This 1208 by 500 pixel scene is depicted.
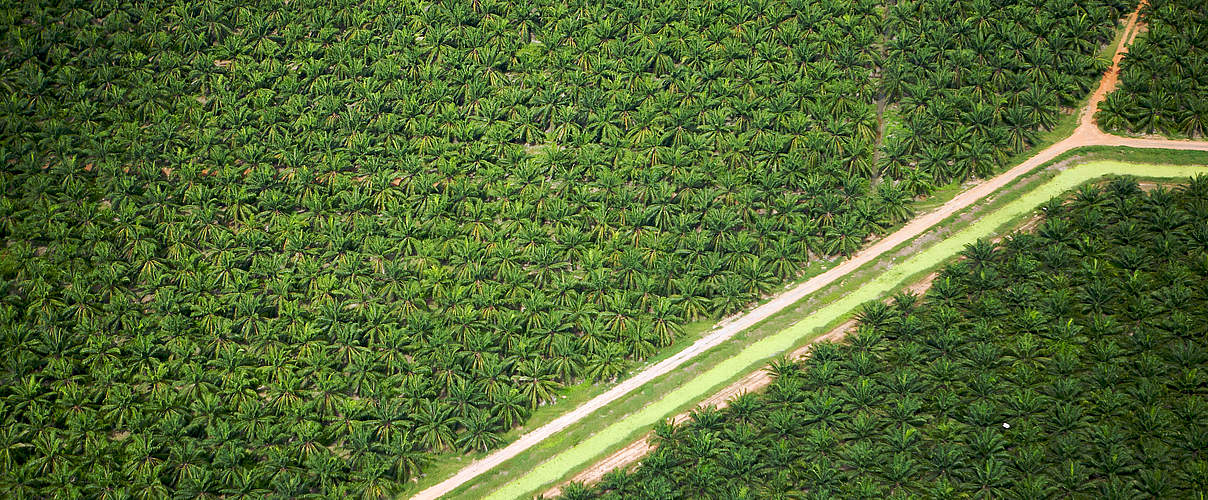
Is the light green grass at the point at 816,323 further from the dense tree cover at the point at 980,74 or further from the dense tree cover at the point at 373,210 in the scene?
the dense tree cover at the point at 980,74

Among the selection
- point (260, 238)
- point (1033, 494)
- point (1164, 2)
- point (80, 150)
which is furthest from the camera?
point (1164, 2)

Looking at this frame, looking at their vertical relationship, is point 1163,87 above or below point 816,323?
above

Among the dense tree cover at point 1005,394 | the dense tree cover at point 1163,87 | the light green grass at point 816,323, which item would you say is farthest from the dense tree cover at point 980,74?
the dense tree cover at point 1005,394

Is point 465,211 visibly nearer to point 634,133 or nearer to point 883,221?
point 634,133

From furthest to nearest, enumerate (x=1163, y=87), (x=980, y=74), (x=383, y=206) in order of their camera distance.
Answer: (x=980, y=74), (x=1163, y=87), (x=383, y=206)

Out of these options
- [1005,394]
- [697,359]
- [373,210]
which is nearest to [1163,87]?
[1005,394]

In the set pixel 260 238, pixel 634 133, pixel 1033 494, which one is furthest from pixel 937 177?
pixel 260 238

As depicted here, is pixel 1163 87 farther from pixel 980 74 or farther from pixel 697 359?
pixel 697 359
